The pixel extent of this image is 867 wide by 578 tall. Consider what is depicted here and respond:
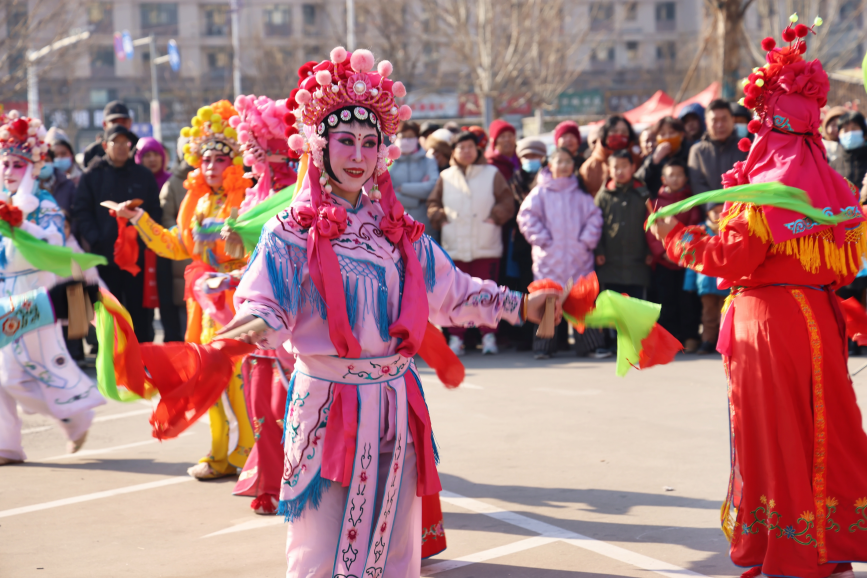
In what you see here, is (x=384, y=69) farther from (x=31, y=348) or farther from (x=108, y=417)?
(x=108, y=417)

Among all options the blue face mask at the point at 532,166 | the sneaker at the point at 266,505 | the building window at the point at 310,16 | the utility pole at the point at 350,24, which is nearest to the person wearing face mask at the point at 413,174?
the blue face mask at the point at 532,166

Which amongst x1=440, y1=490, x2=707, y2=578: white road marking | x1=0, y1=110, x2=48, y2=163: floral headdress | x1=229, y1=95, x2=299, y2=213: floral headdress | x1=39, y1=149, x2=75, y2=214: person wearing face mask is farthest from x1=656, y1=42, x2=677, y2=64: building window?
x1=440, y1=490, x2=707, y2=578: white road marking

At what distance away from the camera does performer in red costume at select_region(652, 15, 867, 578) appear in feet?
13.4

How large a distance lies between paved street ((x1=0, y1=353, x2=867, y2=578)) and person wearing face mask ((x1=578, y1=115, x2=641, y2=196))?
2643 mm

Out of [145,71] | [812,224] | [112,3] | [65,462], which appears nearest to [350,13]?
[145,71]

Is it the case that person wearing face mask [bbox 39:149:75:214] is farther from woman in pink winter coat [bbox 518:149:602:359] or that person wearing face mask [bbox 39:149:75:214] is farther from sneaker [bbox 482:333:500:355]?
woman in pink winter coat [bbox 518:149:602:359]

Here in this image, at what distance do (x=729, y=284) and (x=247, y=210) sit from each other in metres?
2.62

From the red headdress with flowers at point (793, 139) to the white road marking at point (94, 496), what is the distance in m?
3.89

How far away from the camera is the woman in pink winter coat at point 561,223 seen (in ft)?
31.9

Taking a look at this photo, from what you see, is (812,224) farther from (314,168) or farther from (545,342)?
(545,342)

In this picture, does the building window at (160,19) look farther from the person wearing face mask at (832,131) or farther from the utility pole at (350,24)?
the person wearing face mask at (832,131)

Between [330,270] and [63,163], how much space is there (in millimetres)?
A: 8511

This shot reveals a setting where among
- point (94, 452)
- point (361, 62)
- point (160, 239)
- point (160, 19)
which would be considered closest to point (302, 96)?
point (361, 62)

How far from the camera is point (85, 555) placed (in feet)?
15.7
